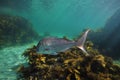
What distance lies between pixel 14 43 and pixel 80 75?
14525 mm

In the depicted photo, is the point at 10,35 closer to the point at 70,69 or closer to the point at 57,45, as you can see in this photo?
the point at 70,69

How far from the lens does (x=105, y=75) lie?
7.38 meters

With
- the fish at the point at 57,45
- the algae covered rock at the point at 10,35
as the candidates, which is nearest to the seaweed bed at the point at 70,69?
the fish at the point at 57,45

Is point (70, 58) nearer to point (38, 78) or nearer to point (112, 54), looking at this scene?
point (38, 78)

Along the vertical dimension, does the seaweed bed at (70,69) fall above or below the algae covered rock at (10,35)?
below

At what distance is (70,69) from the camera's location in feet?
24.7

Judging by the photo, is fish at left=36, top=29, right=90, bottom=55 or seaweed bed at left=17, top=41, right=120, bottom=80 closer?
fish at left=36, top=29, right=90, bottom=55

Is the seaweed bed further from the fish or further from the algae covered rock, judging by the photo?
the algae covered rock

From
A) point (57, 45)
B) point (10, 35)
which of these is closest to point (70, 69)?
point (57, 45)

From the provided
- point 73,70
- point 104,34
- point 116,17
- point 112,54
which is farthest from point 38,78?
point 116,17

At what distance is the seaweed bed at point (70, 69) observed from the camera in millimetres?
7457

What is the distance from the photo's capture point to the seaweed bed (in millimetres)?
7457

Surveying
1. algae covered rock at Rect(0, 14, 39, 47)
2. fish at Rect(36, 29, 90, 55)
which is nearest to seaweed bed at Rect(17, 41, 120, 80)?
fish at Rect(36, 29, 90, 55)

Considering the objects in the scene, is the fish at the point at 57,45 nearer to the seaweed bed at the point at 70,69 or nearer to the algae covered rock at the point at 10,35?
the seaweed bed at the point at 70,69
